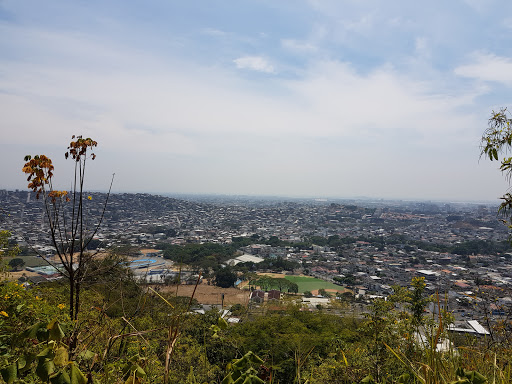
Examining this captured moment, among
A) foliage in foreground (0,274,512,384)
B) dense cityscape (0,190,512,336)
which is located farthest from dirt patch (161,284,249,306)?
foliage in foreground (0,274,512,384)

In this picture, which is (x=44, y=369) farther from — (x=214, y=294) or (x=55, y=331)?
(x=214, y=294)

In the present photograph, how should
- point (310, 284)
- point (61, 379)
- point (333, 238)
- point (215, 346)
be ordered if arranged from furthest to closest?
point (333, 238), point (310, 284), point (215, 346), point (61, 379)

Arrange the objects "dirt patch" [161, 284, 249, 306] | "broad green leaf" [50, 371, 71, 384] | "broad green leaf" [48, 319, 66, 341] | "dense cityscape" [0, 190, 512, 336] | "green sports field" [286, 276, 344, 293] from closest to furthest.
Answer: "broad green leaf" [50, 371, 71, 384] < "broad green leaf" [48, 319, 66, 341] < "dirt patch" [161, 284, 249, 306] < "dense cityscape" [0, 190, 512, 336] < "green sports field" [286, 276, 344, 293]

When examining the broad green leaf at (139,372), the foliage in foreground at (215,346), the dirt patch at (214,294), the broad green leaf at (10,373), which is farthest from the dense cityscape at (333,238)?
the broad green leaf at (10,373)

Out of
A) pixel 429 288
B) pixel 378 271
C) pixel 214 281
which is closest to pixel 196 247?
pixel 214 281

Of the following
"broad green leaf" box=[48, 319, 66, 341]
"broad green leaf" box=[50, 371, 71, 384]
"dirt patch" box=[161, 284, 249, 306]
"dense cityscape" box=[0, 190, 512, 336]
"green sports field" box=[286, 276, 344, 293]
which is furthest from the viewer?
"green sports field" box=[286, 276, 344, 293]

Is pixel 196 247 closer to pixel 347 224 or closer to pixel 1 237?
pixel 1 237

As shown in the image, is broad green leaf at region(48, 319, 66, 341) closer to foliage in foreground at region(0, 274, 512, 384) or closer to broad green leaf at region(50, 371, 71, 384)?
foliage in foreground at region(0, 274, 512, 384)

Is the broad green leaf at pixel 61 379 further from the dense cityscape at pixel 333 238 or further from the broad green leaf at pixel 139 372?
the dense cityscape at pixel 333 238

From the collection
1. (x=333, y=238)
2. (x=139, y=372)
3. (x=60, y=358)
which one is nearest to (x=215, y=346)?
(x=139, y=372)

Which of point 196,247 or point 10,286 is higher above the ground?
point 10,286

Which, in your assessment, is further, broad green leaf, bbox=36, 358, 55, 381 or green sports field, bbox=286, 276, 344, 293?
green sports field, bbox=286, 276, 344, 293
